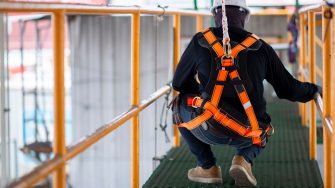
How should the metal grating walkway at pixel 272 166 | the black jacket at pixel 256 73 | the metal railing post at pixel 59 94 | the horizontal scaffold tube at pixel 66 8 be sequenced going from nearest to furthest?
1. the horizontal scaffold tube at pixel 66 8
2. the metal railing post at pixel 59 94
3. the black jacket at pixel 256 73
4. the metal grating walkway at pixel 272 166

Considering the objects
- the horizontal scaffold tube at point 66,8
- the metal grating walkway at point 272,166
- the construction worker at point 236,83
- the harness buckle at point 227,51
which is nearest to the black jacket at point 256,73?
the construction worker at point 236,83

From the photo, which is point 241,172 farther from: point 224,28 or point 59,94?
point 59,94

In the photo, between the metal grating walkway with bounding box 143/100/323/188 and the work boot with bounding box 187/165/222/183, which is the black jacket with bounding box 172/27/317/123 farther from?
the metal grating walkway with bounding box 143/100/323/188

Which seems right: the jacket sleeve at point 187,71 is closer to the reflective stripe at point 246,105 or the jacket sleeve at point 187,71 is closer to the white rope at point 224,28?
the white rope at point 224,28

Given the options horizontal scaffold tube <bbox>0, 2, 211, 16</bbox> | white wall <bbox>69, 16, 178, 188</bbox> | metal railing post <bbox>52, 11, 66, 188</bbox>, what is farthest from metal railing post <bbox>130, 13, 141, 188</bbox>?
white wall <bbox>69, 16, 178, 188</bbox>

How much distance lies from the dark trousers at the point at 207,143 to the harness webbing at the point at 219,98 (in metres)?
0.10

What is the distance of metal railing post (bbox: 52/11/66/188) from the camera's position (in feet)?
6.58

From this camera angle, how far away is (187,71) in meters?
3.28

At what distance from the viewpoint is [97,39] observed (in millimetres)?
10734

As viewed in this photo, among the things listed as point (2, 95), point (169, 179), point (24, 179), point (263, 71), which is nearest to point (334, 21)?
point (263, 71)

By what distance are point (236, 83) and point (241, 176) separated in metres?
0.63

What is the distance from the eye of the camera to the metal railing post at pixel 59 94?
6.58 feet

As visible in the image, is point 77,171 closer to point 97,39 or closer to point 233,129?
point 97,39

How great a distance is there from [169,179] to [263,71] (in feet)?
3.46
